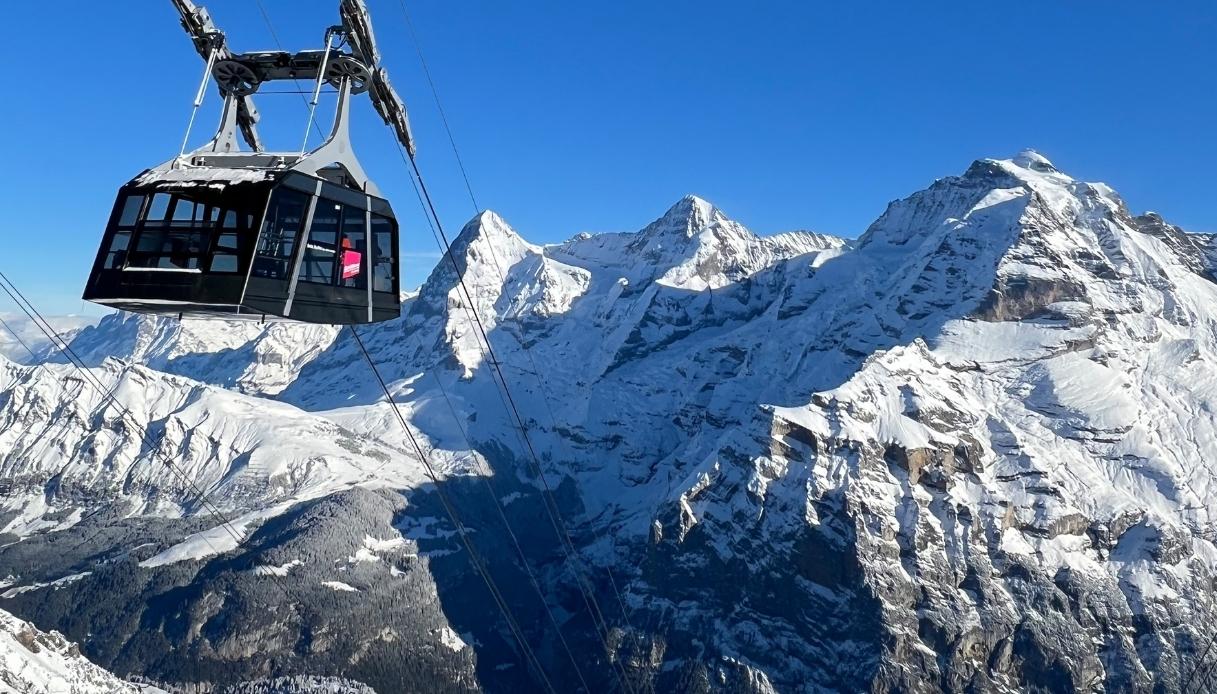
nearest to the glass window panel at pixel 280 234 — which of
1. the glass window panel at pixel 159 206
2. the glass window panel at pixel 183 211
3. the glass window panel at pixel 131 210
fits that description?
the glass window panel at pixel 183 211

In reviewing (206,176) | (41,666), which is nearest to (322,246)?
(206,176)

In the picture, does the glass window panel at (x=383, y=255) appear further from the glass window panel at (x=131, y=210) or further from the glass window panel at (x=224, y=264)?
the glass window panel at (x=131, y=210)

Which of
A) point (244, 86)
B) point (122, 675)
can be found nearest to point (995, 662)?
point (122, 675)

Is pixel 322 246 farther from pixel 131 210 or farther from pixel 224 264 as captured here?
pixel 131 210

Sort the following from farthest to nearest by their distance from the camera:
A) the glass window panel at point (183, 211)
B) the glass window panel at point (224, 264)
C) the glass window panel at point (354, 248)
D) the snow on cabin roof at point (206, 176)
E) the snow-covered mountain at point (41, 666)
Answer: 1. the snow-covered mountain at point (41, 666)
2. the glass window panel at point (354, 248)
3. the glass window panel at point (183, 211)
4. the snow on cabin roof at point (206, 176)
5. the glass window panel at point (224, 264)

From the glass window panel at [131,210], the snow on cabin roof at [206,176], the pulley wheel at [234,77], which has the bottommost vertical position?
the glass window panel at [131,210]

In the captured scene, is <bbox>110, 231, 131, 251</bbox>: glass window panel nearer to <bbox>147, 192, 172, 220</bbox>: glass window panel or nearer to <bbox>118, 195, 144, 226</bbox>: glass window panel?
<bbox>118, 195, 144, 226</bbox>: glass window panel
